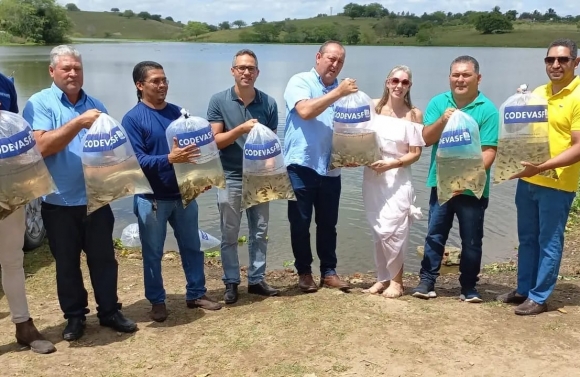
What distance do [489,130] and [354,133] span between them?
1100mm

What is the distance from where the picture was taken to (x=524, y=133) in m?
4.50

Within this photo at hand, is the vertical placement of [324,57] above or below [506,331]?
above

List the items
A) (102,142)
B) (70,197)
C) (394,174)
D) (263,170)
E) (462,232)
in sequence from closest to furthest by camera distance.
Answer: (102,142) → (70,197) → (263,170) → (462,232) → (394,174)

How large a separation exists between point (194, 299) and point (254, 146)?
4.93 ft

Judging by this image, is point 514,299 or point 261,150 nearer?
point 261,150

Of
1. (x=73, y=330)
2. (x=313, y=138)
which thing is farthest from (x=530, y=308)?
(x=73, y=330)

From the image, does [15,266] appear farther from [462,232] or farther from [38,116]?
[462,232]

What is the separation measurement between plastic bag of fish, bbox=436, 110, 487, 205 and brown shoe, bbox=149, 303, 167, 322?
8.26 ft

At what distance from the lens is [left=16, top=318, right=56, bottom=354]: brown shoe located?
14.0 ft

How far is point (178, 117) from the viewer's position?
4668 millimetres

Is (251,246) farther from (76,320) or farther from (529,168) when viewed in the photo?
(529,168)

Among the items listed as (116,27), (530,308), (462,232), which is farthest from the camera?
(116,27)

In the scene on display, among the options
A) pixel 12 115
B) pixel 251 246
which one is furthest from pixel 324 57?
pixel 12 115

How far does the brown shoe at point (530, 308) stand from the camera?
15.8ft
